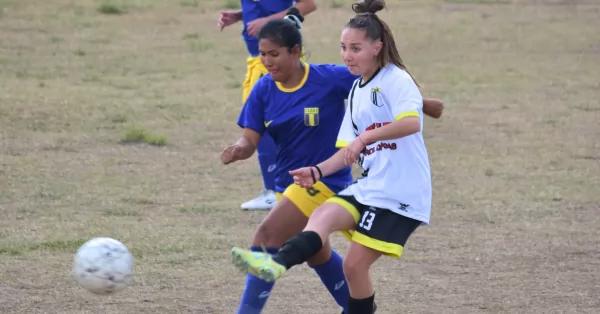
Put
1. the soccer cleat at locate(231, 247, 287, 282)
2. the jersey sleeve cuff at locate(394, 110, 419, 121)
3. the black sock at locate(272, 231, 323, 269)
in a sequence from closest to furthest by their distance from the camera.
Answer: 1. the soccer cleat at locate(231, 247, 287, 282)
2. the black sock at locate(272, 231, 323, 269)
3. the jersey sleeve cuff at locate(394, 110, 419, 121)

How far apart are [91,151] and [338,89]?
185 inches

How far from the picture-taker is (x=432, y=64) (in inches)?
533

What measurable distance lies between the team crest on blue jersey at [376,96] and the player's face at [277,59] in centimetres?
57

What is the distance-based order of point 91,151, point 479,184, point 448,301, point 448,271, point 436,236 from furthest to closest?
point 91,151
point 479,184
point 436,236
point 448,271
point 448,301

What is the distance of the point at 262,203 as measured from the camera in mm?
7230

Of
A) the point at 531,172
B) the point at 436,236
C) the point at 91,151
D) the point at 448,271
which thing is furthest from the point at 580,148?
the point at 91,151

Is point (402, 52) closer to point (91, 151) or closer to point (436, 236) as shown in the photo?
point (91, 151)

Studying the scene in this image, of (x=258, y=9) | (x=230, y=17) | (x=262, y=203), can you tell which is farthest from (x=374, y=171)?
(x=230, y=17)

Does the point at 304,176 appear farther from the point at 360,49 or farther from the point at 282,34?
the point at 282,34

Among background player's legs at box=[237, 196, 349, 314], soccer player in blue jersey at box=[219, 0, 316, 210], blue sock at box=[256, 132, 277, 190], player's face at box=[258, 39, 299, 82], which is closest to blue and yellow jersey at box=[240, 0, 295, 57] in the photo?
soccer player in blue jersey at box=[219, 0, 316, 210]

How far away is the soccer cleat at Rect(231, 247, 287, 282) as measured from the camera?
12.6ft

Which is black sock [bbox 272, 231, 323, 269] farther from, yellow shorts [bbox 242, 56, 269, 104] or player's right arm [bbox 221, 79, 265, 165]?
yellow shorts [bbox 242, 56, 269, 104]

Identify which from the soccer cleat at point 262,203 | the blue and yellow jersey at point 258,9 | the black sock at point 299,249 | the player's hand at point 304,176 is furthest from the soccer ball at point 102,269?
the blue and yellow jersey at point 258,9

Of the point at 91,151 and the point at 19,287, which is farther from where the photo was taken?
the point at 91,151
